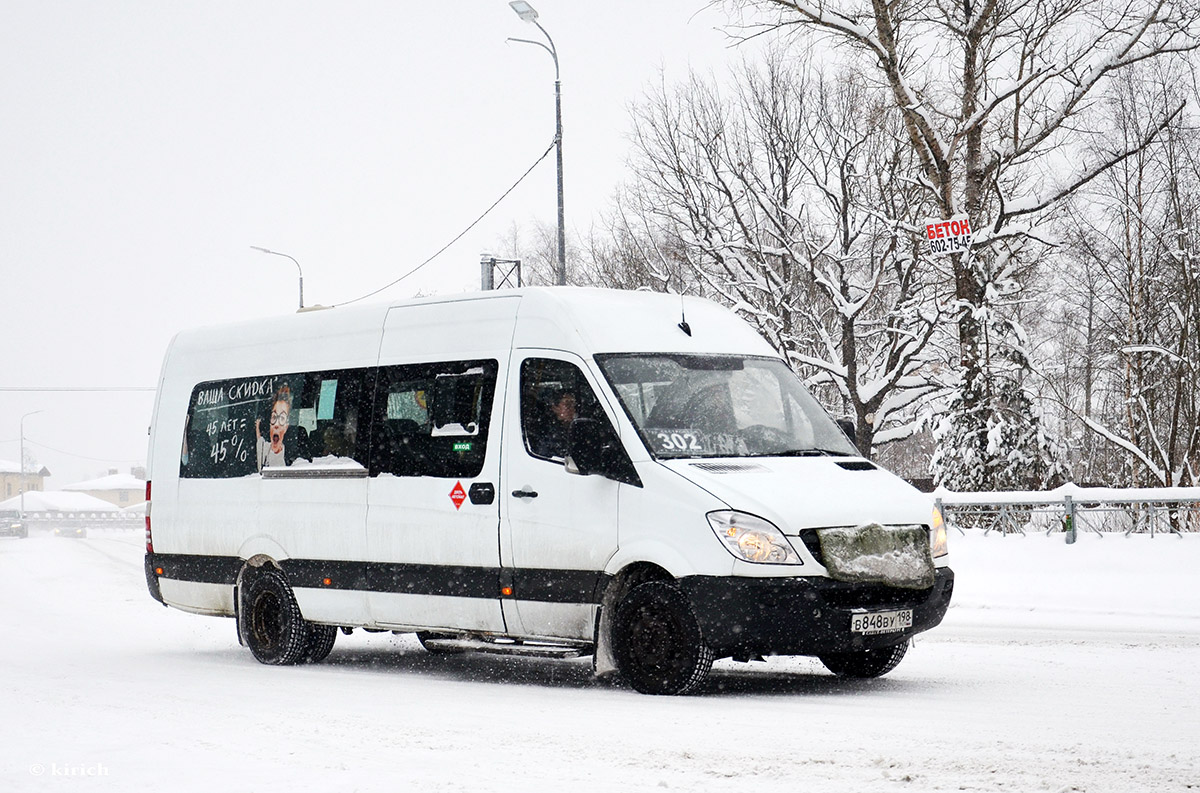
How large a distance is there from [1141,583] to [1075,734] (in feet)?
31.2

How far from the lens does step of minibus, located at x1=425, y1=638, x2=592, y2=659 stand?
9297 millimetres

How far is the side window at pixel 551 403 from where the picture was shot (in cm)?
941

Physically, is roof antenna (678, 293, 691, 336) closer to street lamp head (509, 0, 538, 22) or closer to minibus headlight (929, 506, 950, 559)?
minibus headlight (929, 506, 950, 559)

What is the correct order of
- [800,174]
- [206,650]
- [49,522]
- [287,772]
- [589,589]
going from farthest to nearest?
[49,522], [800,174], [206,650], [589,589], [287,772]

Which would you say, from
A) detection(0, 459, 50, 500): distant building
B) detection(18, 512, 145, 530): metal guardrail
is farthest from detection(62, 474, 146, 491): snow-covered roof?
detection(18, 512, 145, 530): metal guardrail

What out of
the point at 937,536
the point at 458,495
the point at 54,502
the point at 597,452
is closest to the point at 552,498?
the point at 597,452

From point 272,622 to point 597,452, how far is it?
3.84 meters

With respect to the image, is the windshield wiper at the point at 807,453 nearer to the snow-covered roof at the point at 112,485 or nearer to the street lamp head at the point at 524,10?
the street lamp head at the point at 524,10

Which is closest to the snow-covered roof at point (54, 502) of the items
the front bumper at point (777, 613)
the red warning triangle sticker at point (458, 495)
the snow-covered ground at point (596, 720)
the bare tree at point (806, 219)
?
the bare tree at point (806, 219)

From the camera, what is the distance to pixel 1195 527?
647 inches

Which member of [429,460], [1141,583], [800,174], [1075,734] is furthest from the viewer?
[800,174]

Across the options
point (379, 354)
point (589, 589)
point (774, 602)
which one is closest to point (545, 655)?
point (589, 589)

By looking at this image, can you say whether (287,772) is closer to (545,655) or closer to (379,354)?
(545,655)

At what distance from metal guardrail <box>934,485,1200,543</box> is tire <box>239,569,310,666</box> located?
812 cm
